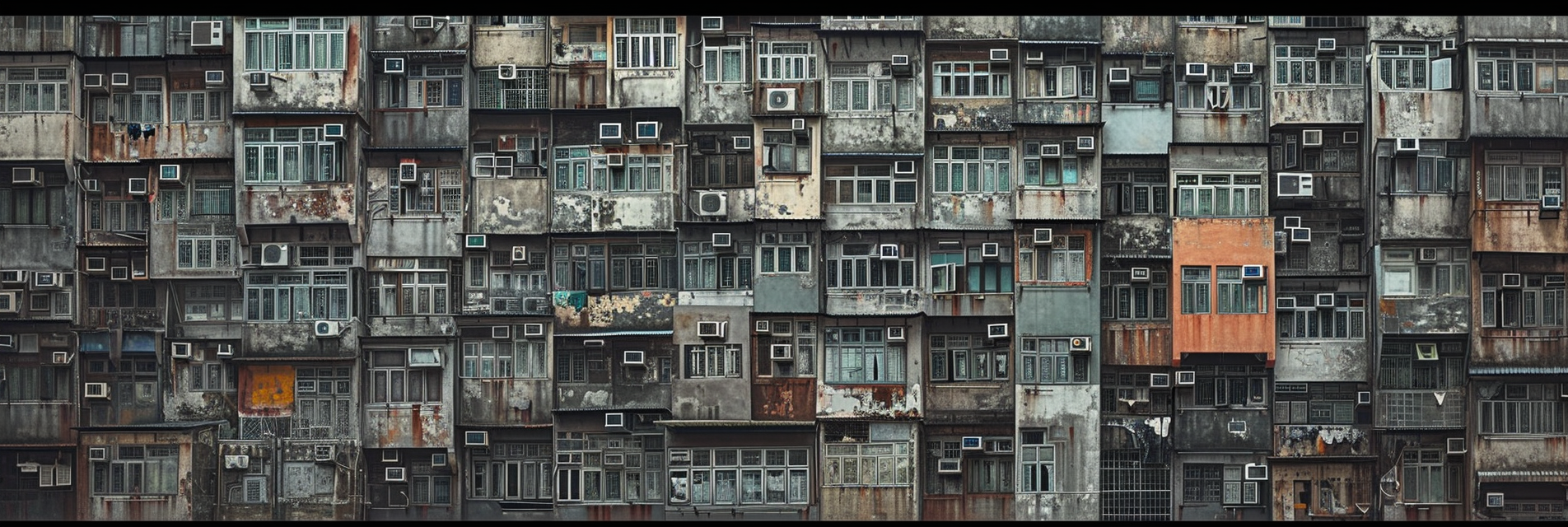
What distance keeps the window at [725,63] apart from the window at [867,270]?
2798 millimetres

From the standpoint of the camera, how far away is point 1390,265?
28.4 m

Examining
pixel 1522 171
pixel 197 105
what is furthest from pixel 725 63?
pixel 1522 171

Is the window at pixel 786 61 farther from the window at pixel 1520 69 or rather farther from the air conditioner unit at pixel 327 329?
the window at pixel 1520 69

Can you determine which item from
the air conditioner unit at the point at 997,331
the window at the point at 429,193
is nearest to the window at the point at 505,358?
the window at the point at 429,193

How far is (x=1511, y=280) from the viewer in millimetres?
28281

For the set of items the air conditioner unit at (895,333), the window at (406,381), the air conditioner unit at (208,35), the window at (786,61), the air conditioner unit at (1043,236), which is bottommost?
the window at (406,381)

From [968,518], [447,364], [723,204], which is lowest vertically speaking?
[968,518]

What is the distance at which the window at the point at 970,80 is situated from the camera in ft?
94.9

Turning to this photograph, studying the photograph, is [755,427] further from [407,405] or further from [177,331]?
[177,331]

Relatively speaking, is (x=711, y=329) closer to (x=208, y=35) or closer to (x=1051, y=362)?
(x=1051, y=362)

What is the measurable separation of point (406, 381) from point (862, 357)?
643 cm

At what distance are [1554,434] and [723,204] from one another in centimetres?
1189

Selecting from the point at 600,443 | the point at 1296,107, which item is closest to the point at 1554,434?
the point at 1296,107

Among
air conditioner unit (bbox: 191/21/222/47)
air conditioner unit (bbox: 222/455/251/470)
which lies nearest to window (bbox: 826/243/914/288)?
air conditioner unit (bbox: 222/455/251/470)
